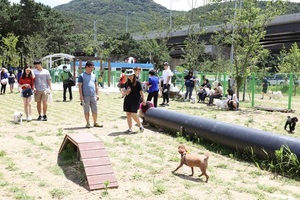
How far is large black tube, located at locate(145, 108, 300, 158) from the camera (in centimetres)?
597

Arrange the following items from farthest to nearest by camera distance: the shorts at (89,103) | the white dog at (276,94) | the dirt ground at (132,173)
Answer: the white dog at (276,94), the shorts at (89,103), the dirt ground at (132,173)

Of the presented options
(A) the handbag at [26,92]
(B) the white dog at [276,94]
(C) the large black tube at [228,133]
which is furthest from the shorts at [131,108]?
(B) the white dog at [276,94]

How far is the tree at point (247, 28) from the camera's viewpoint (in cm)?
1453

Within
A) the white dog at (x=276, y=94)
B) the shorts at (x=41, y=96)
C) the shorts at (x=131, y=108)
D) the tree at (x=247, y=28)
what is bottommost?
the white dog at (x=276, y=94)

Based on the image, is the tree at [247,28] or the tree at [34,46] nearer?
the tree at [247,28]

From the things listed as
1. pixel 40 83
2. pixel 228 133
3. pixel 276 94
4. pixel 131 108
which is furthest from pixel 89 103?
pixel 276 94

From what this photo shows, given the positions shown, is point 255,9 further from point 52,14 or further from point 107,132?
point 52,14

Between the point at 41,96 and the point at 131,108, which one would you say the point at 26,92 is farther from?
the point at 131,108

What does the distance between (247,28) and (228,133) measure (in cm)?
907

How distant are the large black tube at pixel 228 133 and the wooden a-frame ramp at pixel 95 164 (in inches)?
100

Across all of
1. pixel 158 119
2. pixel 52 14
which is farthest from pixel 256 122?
pixel 52 14

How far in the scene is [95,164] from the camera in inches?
203

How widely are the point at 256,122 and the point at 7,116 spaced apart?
7.46m

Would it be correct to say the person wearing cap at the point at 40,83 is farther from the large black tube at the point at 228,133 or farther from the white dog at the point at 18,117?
the large black tube at the point at 228,133
